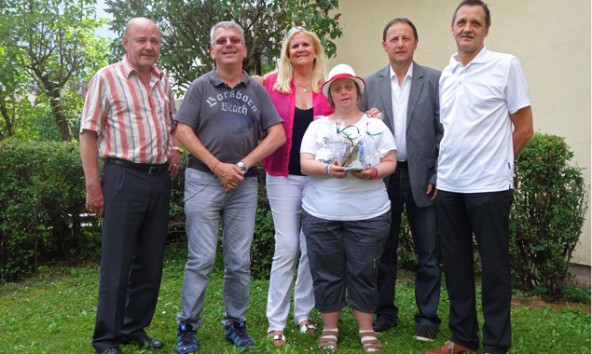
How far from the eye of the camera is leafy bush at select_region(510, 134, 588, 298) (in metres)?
5.56

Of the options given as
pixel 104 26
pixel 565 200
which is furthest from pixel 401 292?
pixel 104 26

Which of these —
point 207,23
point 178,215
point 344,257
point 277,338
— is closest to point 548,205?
point 344,257

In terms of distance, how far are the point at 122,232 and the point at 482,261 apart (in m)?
2.45

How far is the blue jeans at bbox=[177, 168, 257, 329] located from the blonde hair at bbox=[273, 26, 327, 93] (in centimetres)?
77

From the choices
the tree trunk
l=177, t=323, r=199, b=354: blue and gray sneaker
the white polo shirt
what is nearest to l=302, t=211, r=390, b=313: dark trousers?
the white polo shirt

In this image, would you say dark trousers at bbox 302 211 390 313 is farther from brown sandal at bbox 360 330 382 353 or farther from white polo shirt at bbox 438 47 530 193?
white polo shirt at bbox 438 47 530 193

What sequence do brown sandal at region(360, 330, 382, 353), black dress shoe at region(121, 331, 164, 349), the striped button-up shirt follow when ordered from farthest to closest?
1. black dress shoe at region(121, 331, 164, 349)
2. brown sandal at region(360, 330, 382, 353)
3. the striped button-up shirt

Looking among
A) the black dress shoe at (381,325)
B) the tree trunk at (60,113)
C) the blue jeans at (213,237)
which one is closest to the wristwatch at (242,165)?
the blue jeans at (213,237)

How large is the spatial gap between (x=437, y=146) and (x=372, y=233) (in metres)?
0.85

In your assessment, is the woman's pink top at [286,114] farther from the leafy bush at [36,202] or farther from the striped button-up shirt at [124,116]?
the leafy bush at [36,202]

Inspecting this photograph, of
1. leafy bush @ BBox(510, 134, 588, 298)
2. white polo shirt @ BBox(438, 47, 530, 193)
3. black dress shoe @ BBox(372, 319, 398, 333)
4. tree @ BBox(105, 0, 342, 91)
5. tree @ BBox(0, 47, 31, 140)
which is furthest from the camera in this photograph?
tree @ BBox(0, 47, 31, 140)

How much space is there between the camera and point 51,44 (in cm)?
1259

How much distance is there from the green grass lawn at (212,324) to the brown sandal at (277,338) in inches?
2.6

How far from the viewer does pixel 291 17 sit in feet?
25.7
